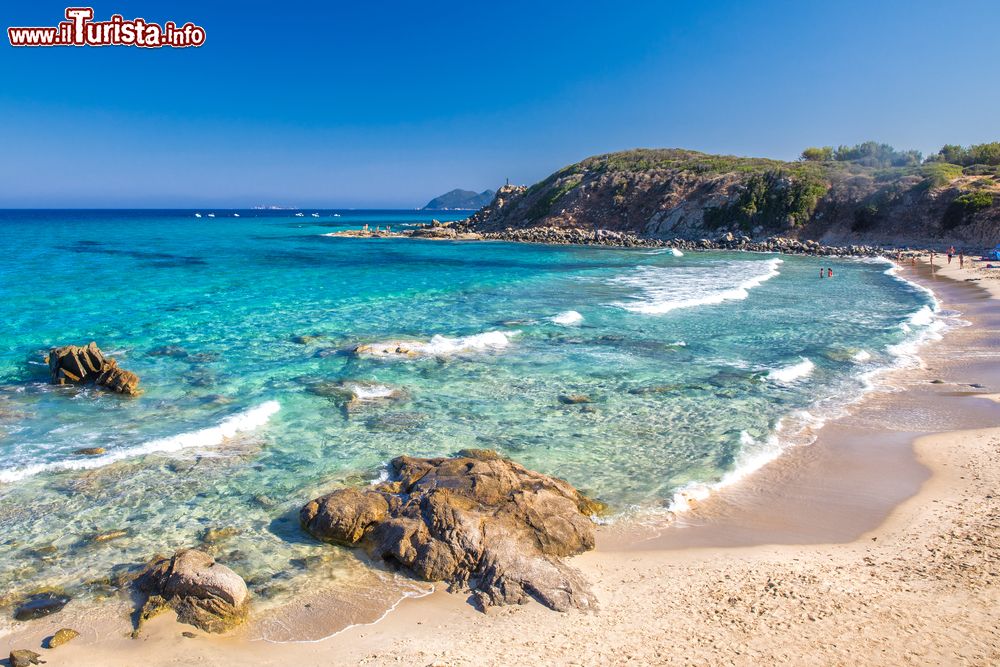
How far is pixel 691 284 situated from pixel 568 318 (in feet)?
46.1

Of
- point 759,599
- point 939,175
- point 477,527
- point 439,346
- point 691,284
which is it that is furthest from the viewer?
point 939,175

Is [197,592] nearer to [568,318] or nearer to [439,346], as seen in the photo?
[439,346]

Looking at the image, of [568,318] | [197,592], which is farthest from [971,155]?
[197,592]

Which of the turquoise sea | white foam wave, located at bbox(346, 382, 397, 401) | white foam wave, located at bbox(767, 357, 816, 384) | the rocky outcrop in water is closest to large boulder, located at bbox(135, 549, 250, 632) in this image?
the turquoise sea

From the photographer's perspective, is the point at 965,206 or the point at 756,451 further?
the point at 965,206

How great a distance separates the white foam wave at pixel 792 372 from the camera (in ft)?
51.6

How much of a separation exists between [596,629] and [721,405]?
8575mm

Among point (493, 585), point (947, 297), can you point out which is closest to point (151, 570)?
point (493, 585)

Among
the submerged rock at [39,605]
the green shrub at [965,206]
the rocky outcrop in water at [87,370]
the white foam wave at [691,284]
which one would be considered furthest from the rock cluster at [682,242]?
the submerged rock at [39,605]

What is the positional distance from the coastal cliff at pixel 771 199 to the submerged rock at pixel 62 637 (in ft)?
204

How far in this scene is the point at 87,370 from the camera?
14484mm

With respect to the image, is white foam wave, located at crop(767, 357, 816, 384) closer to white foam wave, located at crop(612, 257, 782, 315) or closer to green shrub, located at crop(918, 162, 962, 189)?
white foam wave, located at crop(612, 257, 782, 315)

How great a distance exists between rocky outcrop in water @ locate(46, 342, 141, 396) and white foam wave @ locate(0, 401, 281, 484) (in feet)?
11.1

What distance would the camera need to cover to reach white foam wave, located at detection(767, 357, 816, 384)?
1572 cm
